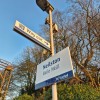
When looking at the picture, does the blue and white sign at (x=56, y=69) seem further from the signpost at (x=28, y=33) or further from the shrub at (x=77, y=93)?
the shrub at (x=77, y=93)

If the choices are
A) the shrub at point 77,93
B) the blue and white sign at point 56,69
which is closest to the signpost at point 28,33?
the blue and white sign at point 56,69

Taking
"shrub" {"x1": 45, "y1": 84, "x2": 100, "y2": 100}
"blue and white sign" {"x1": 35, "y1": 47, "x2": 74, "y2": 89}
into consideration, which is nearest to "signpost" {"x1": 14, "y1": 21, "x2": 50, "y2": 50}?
"blue and white sign" {"x1": 35, "y1": 47, "x2": 74, "y2": 89}

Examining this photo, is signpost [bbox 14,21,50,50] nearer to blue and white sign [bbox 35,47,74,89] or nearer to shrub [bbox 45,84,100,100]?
blue and white sign [bbox 35,47,74,89]

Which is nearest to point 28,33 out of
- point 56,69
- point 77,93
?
point 56,69

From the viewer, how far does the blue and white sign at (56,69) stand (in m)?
3.89

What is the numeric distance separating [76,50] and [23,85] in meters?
12.4

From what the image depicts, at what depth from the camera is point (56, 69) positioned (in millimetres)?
4129

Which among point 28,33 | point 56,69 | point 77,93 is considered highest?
point 28,33

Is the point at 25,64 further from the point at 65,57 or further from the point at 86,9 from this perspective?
the point at 65,57

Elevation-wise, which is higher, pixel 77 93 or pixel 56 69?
pixel 77 93

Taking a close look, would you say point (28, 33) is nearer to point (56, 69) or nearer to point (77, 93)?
point (56, 69)

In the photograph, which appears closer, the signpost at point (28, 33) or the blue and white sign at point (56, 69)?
the blue and white sign at point (56, 69)

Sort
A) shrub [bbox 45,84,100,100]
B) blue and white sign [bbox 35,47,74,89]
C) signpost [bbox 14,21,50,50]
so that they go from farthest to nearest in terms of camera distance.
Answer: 1. shrub [bbox 45,84,100,100]
2. signpost [bbox 14,21,50,50]
3. blue and white sign [bbox 35,47,74,89]

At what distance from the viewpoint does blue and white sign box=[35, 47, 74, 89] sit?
3.89 metres
